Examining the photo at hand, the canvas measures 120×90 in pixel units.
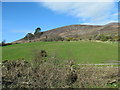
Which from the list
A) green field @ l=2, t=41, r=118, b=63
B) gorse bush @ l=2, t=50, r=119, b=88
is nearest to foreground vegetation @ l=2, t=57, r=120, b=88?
gorse bush @ l=2, t=50, r=119, b=88

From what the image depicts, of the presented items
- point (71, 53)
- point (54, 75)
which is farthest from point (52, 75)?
point (71, 53)

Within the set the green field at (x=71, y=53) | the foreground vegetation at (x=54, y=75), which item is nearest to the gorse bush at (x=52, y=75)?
the foreground vegetation at (x=54, y=75)

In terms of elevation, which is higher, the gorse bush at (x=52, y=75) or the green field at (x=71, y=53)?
the green field at (x=71, y=53)

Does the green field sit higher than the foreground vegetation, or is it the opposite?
the green field

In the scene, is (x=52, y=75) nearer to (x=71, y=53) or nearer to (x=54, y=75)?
(x=54, y=75)

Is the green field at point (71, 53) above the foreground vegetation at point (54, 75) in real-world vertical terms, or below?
above

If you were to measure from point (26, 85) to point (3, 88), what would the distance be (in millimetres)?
821

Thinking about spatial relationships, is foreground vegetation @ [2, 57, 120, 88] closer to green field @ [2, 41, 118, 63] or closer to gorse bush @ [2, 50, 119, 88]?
gorse bush @ [2, 50, 119, 88]

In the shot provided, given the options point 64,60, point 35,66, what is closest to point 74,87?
point 64,60

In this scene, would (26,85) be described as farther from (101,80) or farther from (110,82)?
(110,82)

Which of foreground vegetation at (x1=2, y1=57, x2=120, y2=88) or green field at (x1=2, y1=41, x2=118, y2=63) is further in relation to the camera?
green field at (x1=2, y1=41, x2=118, y2=63)

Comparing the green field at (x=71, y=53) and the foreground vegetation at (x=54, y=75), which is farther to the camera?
the green field at (x=71, y=53)

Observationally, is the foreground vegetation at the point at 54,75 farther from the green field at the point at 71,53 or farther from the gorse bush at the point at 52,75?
the green field at the point at 71,53

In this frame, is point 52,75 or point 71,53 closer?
point 52,75
